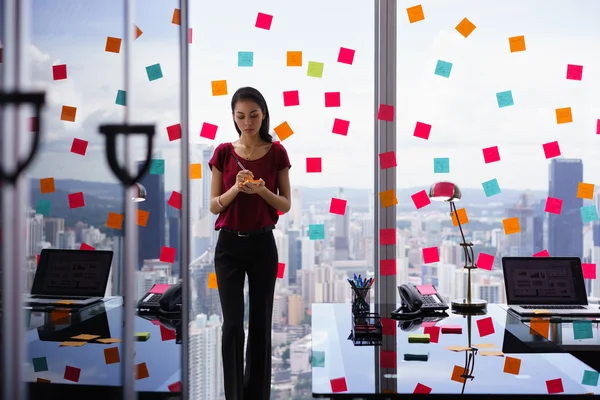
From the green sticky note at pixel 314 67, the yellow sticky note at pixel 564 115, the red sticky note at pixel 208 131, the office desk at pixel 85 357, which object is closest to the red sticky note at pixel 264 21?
the green sticky note at pixel 314 67

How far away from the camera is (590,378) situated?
1682 millimetres

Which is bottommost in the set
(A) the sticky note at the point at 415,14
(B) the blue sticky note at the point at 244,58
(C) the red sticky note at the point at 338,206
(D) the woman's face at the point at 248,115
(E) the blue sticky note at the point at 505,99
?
(C) the red sticky note at the point at 338,206

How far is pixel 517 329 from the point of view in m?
2.33

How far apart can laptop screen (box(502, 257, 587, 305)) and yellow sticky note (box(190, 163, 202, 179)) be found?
1.60 metres

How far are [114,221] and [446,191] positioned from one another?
2134 mm

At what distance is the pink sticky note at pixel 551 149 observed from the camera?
11.6 ft

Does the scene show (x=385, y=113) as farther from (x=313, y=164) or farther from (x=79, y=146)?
(x=79, y=146)

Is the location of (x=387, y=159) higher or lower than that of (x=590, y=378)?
higher

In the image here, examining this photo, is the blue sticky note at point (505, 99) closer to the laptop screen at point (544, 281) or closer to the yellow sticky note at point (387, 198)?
the yellow sticky note at point (387, 198)

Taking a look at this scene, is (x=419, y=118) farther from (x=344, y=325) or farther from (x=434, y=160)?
(x=344, y=325)

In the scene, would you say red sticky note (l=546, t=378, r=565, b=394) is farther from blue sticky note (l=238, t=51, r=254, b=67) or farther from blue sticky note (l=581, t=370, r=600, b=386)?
Result: blue sticky note (l=238, t=51, r=254, b=67)

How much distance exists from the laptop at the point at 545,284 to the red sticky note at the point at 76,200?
83.9 inches

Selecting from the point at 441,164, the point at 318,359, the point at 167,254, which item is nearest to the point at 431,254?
the point at 441,164

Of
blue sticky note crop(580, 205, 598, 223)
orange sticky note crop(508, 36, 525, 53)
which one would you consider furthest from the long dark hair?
blue sticky note crop(580, 205, 598, 223)
